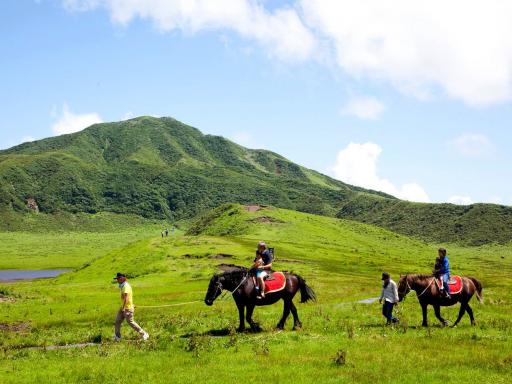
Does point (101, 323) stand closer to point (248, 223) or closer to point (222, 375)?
point (222, 375)

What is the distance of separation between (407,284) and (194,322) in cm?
1250

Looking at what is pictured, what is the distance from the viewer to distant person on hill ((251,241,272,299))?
2459 cm

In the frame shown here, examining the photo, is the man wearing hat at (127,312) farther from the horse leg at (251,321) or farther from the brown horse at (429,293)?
the brown horse at (429,293)

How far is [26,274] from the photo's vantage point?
103m

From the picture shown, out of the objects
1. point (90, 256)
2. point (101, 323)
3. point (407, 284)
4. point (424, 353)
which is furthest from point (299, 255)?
point (90, 256)

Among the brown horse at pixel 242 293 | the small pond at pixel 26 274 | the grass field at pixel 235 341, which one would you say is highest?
the brown horse at pixel 242 293

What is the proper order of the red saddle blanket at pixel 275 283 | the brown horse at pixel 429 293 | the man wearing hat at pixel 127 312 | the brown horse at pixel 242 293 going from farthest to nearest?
the brown horse at pixel 429 293, the red saddle blanket at pixel 275 283, the brown horse at pixel 242 293, the man wearing hat at pixel 127 312

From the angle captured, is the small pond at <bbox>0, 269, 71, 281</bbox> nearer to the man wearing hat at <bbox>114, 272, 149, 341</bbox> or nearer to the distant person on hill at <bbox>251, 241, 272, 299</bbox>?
the man wearing hat at <bbox>114, 272, 149, 341</bbox>

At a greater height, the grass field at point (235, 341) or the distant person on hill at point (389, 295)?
the distant person on hill at point (389, 295)

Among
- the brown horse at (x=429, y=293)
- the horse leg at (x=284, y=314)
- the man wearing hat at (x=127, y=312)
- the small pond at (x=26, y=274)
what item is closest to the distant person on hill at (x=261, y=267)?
the horse leg at (x=284, y=314)

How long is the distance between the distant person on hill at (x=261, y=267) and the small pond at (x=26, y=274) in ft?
272

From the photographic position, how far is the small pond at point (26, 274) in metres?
96.8

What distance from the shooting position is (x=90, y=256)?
13938 cm

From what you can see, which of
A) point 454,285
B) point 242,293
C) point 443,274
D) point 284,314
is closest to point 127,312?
point 242,293
